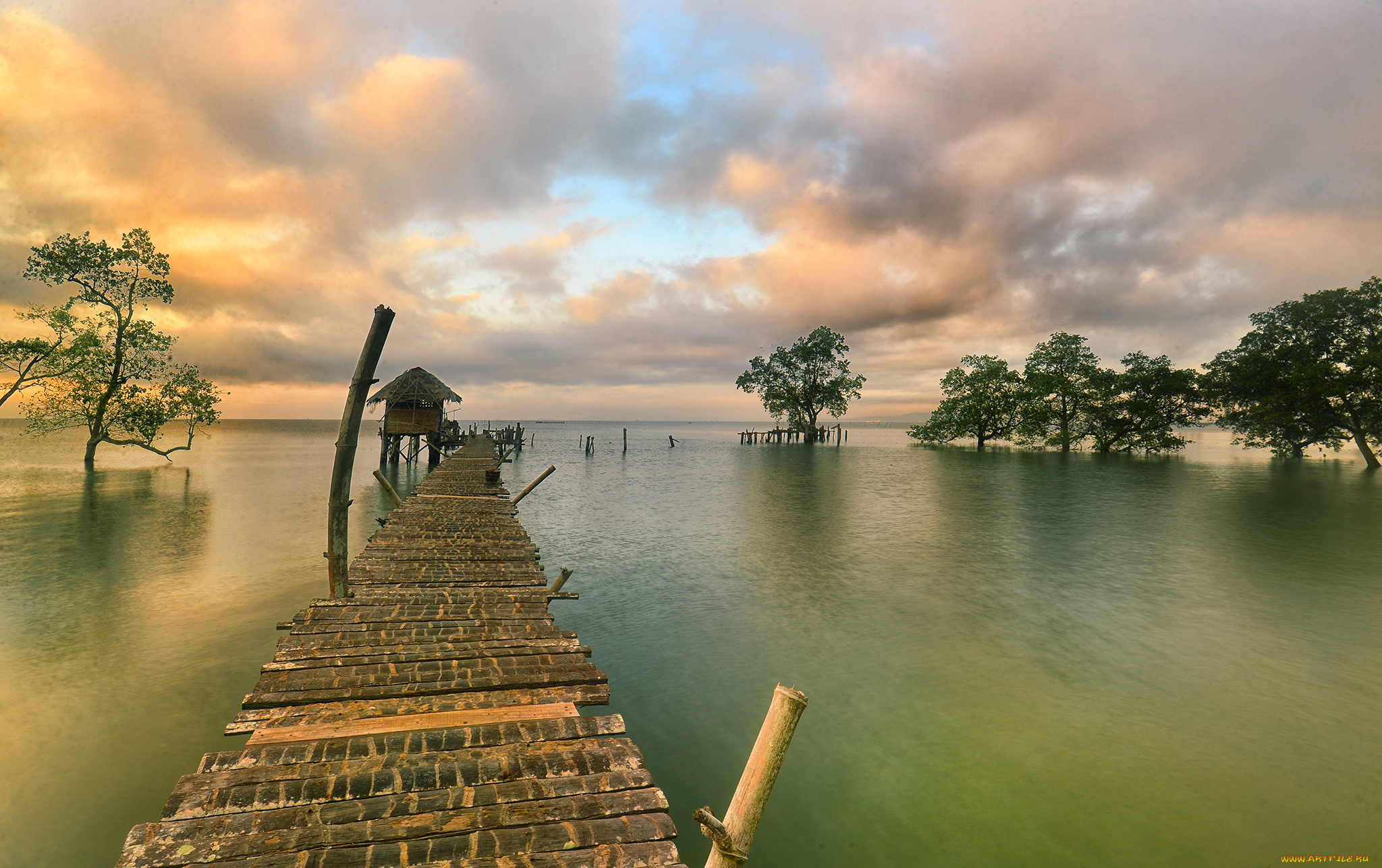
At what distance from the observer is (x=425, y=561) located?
981 cm

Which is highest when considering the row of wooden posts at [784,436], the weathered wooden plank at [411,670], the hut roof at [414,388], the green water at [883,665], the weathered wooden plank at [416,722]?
the hut roof at [414,388]

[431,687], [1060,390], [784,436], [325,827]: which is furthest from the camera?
[784,436]

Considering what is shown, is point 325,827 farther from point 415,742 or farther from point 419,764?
point 415,742

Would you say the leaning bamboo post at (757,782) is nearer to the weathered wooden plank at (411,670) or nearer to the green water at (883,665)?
the weathered wooden plank at (411,670)

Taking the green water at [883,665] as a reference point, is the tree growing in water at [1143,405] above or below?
above

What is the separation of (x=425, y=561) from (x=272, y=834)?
709cm

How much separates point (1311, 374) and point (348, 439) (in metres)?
60.0

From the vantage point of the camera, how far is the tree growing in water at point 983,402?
60281 millimetres

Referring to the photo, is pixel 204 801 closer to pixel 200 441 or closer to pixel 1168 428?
pixel 1168 428

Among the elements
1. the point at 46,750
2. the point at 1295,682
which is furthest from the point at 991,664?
the point at 46,750

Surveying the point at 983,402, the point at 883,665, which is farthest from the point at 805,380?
the point at 883,665

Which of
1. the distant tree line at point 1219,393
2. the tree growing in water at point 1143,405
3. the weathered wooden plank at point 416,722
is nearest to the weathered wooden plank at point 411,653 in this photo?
the weathered wooden plank at point 416,722

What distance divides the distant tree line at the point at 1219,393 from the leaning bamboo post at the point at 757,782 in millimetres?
56934

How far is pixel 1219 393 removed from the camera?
158 feet
